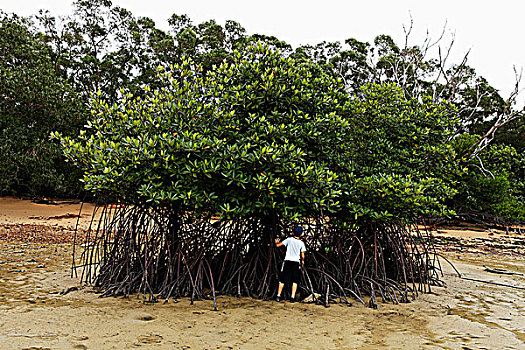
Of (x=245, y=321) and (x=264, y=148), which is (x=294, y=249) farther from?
(x=264, y=148)

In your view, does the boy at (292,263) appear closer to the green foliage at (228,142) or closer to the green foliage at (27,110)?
the green foliage at (228,142)

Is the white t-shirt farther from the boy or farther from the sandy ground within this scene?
the sandy ground

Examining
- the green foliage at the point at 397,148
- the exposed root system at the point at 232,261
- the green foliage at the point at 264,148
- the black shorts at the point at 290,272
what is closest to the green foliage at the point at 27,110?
the exposed root system at the point at 232,261

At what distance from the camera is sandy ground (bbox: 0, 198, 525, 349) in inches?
177

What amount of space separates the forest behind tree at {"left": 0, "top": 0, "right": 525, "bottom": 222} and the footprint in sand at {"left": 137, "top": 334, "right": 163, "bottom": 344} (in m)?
3.72

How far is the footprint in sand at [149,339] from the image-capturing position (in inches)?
173

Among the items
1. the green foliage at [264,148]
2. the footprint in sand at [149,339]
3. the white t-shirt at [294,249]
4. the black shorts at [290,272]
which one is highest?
the green foliage at [264,148]

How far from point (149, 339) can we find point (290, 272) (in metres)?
2.58

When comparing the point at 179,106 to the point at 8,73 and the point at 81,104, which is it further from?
the point at 81,104

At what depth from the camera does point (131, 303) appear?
5883 millimetres

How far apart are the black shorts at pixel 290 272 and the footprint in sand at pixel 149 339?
2.36m

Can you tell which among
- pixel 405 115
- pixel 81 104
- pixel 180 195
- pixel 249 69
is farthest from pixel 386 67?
pixel 180 195

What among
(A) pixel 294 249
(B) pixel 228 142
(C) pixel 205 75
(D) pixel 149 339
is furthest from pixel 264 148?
(C) pixel 205 75

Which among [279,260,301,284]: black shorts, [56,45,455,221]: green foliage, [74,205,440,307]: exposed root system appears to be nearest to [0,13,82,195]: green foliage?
[74,205,440,307]: exposed root system
